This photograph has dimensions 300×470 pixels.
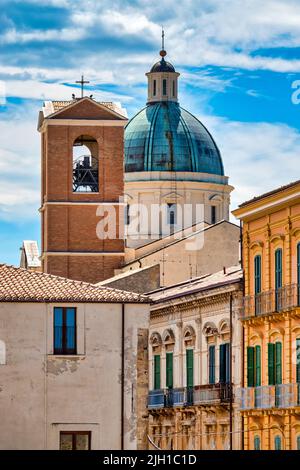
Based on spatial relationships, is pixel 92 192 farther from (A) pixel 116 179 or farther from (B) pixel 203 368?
(B) pixel 203 368

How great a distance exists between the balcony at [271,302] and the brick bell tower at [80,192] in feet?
111

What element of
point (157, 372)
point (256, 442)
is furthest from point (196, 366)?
point (256, 442)

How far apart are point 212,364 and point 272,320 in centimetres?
630

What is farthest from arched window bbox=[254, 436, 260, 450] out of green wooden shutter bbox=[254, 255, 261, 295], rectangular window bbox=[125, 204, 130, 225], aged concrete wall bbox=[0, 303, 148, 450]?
rectangular window bbox=[125, 204, 130, 225]

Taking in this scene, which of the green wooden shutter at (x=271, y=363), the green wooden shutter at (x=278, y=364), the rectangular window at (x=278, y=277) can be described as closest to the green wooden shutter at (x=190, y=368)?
the green wooden shutter at (x=271, y=363)

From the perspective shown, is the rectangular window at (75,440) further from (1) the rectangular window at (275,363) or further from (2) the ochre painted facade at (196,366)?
(1) the rectangular window at (275,363)

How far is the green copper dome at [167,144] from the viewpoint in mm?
109000

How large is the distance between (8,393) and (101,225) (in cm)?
4236

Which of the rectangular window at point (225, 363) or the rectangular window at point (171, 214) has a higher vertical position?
the rectangular window at point (171, 214)

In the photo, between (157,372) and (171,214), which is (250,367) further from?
(171,214)

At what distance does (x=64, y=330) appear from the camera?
5953cm
